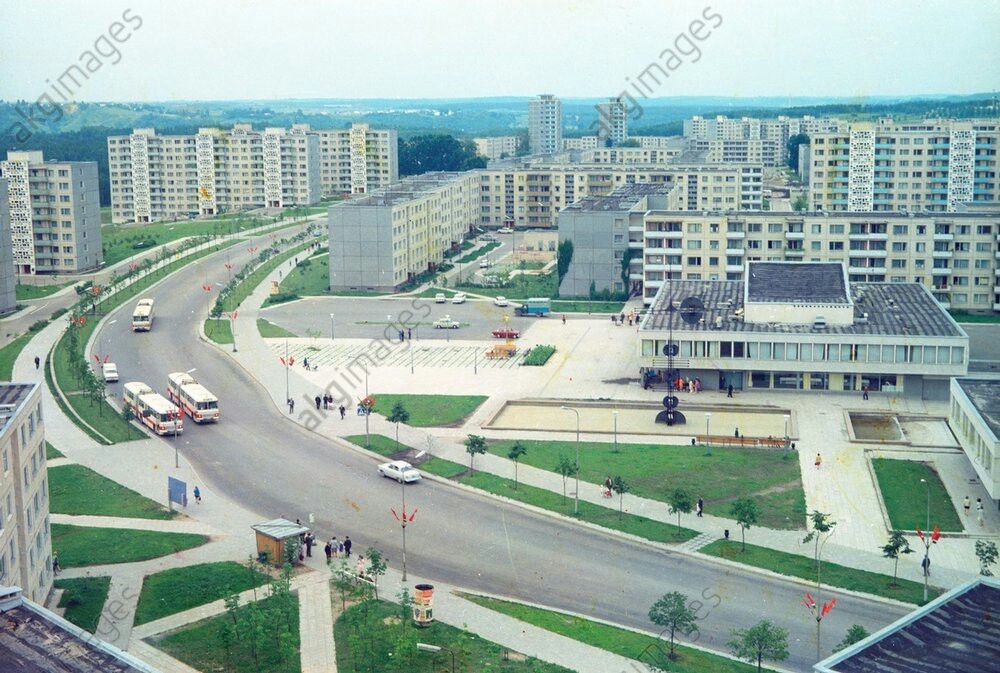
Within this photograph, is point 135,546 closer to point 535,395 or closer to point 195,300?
point 535,395

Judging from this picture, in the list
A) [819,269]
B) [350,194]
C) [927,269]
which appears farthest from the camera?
[350,194]

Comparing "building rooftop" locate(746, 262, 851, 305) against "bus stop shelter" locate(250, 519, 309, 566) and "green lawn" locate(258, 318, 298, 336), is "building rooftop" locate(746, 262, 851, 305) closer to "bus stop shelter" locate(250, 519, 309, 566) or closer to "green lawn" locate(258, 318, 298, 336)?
"green lawn" locate(258, 318, 298, 336)

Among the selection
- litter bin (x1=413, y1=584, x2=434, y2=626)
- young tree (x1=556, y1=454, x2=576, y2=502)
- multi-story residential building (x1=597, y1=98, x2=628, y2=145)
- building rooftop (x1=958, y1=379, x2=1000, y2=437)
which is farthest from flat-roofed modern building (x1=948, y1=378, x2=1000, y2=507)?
multi-story residential building (x1=597, y1=98, x2=628, y2=145)

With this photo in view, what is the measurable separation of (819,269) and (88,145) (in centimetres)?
10042

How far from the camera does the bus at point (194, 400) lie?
149ft

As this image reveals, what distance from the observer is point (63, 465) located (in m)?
39.9

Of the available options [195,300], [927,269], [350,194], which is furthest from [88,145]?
[927,269]

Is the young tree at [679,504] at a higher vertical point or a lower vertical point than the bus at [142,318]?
lower

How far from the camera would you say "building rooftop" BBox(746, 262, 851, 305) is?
51.8 metres

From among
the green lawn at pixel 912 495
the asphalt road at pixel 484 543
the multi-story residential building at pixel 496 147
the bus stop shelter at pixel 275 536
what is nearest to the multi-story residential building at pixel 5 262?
the asphalt road at pixel 484 543

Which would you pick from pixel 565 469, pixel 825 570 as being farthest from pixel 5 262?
pixel 825 570

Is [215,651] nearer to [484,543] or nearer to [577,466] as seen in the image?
[484,543]

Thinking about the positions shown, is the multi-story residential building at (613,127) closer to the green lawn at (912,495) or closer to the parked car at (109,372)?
the parked car at (109,372)

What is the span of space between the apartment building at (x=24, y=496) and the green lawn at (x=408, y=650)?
6.72 m
